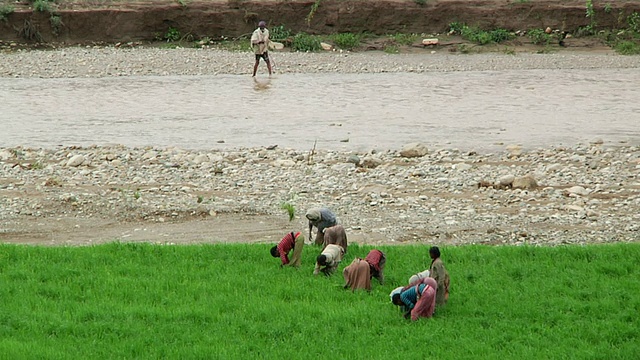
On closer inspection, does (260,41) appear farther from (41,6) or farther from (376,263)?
(376,263)

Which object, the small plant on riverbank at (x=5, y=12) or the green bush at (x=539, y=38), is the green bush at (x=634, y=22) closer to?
the green bush at (x=539, y=38)

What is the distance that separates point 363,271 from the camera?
33.3 feet

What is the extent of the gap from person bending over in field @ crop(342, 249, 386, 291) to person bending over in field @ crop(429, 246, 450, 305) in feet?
2.92

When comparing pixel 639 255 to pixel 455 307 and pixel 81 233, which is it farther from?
pixel 81 233

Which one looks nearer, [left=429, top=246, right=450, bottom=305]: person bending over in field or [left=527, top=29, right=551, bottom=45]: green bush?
[left=429, top=246, right=450, bottom=305]: person bending over in field

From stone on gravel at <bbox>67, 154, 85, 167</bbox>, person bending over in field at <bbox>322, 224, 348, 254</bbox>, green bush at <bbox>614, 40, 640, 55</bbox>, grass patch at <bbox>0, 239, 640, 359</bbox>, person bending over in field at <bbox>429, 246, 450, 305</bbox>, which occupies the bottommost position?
green bush at <bbox>614, 40, 640, 55</bbox>

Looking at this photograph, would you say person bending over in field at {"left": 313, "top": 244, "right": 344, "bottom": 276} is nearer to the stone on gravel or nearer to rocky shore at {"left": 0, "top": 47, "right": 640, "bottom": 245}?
rocky shore at {"left": 0, "top": 47, "right": 640, "bottom": 245}

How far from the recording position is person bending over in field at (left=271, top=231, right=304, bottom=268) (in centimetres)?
1083

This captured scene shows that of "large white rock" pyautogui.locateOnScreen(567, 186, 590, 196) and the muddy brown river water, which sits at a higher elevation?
"large white rock" pyautogui.locateOnScreen(567, 186, 590, 196)

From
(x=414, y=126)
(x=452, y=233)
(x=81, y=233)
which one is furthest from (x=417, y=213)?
(x=414, y=126)

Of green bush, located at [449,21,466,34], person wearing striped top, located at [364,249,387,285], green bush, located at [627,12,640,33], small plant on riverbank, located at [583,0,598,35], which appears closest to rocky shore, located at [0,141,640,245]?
person wearing striped top, located at [364,249,387,285]

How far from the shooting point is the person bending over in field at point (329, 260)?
1052 centimetres

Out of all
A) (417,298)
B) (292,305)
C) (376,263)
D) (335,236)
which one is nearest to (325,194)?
(335,236)

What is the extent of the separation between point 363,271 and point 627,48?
27.0 metres
